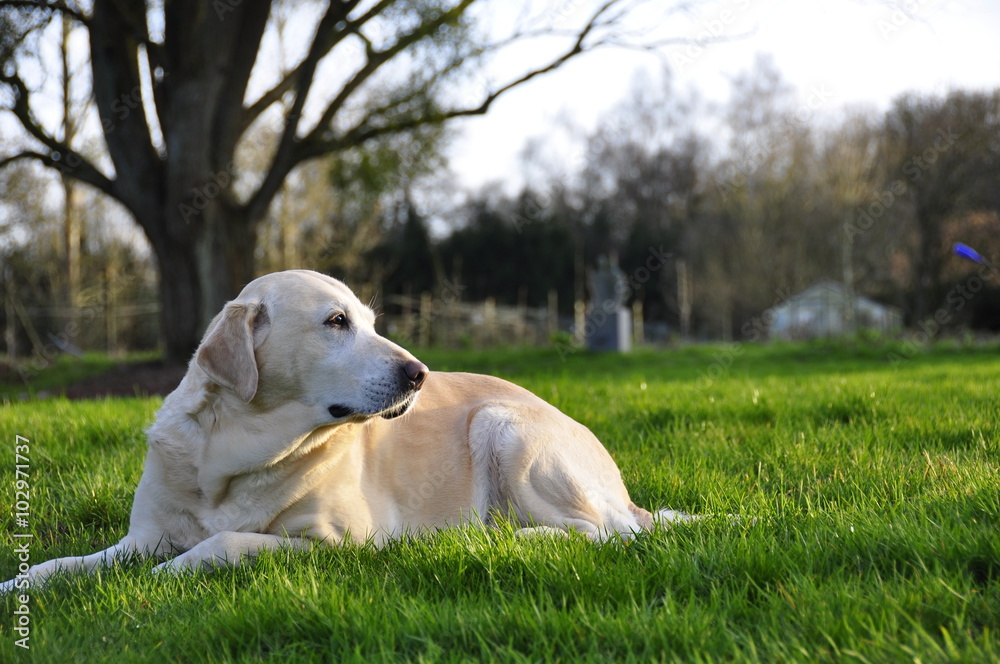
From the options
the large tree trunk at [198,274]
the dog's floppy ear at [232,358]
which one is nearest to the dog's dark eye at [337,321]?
the dog's floppy ear at [232,358]

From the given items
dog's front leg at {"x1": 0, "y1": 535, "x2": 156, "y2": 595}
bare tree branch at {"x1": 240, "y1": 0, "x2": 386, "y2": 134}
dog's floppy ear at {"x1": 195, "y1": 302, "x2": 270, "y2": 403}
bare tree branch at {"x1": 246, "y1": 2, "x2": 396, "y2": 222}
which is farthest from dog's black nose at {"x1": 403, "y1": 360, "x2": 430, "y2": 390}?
bare tree branch at {"x1": 240, "y1": 0, "x2": 386, "y2": 134}

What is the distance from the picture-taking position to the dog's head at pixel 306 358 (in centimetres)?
287

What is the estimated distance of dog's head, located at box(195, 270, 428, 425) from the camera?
9.40 ft

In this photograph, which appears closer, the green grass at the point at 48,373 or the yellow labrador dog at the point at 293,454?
the yellow labrador dog at the point at 293,454

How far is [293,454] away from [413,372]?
24.0 inches

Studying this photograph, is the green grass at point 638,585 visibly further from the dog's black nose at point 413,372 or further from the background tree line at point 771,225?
the background tree line at point 771,225

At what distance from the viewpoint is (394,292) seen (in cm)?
3075

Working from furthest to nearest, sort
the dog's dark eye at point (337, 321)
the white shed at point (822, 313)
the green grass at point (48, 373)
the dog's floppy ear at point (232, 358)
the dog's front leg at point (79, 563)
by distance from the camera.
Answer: the white shed at point (822, 313)
the green grass at point (48, 373)
the dog's dark eye at point (337, 321)
the dog's floppy ear at point (232, 358)
the dog's front leg at point (79, 563)

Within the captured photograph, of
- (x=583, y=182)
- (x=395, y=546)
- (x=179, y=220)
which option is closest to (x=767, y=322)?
(x=583, y=182)

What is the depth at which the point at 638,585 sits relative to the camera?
228cm

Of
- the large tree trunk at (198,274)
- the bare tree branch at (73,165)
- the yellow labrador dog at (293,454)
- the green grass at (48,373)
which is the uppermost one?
the bare tree branch at (73,165)

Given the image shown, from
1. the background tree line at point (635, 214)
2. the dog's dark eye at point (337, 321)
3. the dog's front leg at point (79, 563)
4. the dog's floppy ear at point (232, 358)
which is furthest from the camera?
the background tree line at point (635, 214)

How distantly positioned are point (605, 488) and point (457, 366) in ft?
33.4

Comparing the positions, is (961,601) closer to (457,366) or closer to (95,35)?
(457,366)
